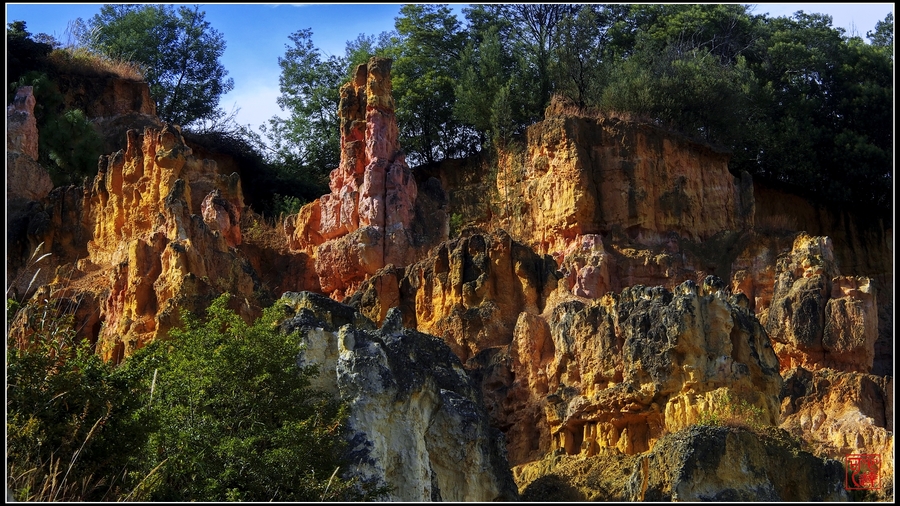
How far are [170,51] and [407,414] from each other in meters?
34.0

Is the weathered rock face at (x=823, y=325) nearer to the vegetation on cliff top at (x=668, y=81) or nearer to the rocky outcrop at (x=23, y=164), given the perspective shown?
the vegetation on cliff top at (x=668, y=81)

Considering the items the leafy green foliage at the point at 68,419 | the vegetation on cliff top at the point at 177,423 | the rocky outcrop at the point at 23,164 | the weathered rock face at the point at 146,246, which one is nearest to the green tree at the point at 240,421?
the vegetation on cliff top at the point at 177,423

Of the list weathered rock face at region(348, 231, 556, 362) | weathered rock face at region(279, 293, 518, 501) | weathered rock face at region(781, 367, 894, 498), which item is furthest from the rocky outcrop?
weathered rock face at region(781, 367, 894, 498)

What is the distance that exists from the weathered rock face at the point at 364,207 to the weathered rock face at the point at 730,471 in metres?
14.5

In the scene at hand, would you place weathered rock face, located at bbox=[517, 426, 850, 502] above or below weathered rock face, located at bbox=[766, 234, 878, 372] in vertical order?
below

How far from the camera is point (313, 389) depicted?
20328 millimetres

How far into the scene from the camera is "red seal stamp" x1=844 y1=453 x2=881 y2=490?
2320 centimetres

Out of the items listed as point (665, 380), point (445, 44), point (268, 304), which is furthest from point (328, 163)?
point (665, 380)

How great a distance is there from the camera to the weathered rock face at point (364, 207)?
118 feet

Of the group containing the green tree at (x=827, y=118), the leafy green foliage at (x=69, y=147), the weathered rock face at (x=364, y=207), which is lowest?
the weathered rock face at (x=364, y=207)

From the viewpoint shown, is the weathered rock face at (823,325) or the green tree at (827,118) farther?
the green tree at (827,118)

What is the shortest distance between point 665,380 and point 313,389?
22.6ft

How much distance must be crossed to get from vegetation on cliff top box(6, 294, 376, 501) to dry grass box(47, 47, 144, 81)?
2631 centimetres

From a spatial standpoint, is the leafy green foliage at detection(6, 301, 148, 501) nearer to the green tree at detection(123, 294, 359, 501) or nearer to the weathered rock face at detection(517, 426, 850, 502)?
the green tree at detection(123, 294, 359, 501)
